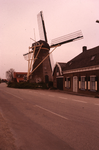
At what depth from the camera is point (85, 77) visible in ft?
66.4

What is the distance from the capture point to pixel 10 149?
3.45m

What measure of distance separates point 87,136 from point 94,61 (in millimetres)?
16488

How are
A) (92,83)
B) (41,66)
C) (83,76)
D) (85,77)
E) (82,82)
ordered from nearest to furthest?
(92,83), (85,77), (83,76), (82,82), (41,66)

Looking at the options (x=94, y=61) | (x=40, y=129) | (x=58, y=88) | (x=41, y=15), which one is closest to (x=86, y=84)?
(x=94, y=61)

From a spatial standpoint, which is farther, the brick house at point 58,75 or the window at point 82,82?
the brick house at point 58,75

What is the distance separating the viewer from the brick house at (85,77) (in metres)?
18.7

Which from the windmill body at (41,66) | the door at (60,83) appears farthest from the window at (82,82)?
the windmill body at (41,66)

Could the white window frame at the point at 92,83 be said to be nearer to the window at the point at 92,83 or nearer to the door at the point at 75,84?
the window at the point at 92,83

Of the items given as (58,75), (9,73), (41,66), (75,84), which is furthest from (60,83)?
(9,73)

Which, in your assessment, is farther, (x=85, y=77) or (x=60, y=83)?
(x=60, y=83)

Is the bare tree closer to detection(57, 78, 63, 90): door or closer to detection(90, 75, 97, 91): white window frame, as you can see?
detection(57, 78, 63, 90): door

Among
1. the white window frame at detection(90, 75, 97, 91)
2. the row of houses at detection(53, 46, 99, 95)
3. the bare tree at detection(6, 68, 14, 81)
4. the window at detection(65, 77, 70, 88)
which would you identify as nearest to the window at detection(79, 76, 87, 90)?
the row of houses at detection(53, 46, 99, 95)

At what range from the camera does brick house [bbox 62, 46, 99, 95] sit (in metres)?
18.7

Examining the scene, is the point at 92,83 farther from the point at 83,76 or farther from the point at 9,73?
the point at 9,73
